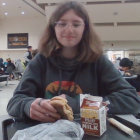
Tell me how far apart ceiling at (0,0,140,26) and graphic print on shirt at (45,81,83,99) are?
8.66 meters

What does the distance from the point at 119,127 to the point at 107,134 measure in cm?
6

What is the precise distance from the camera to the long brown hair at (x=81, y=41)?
111cm

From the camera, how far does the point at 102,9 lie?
10914 millimetres

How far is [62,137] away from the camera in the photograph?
573 mm

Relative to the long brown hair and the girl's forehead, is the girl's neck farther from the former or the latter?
the girl's forehead

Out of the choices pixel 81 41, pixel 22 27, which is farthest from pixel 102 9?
pixel 81 41

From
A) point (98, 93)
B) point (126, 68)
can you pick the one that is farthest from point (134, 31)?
point (98, 93)

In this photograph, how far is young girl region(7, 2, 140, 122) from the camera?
1.06 metres

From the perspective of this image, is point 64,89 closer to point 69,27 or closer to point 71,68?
point 71,68

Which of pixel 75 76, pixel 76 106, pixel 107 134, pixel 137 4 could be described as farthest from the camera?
pixel 137 4

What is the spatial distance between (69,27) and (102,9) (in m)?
10.4

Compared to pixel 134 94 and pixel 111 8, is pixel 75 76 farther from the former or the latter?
pixel 111 8

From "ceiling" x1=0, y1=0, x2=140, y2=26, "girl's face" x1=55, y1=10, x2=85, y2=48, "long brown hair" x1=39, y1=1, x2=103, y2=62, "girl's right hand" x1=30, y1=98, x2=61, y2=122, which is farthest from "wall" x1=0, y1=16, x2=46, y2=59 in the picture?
"girl's right hand" x1=30, y1=98, x2=61, y2=122

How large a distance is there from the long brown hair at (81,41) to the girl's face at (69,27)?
3 cm
